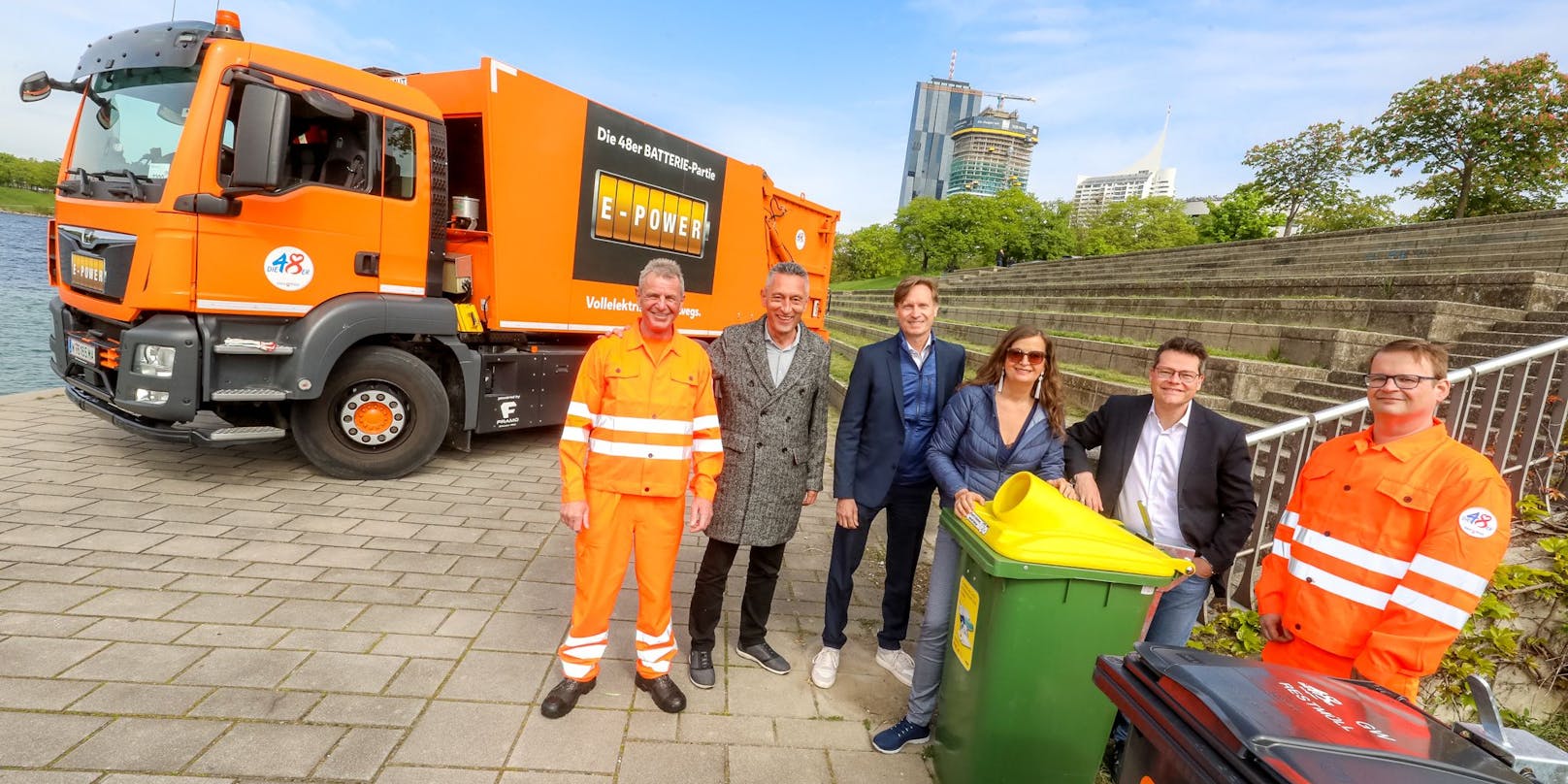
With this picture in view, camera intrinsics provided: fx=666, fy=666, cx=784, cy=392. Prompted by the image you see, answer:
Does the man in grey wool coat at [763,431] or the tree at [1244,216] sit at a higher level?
the tree at [1244,216]

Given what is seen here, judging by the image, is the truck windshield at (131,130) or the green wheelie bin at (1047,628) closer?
the green wheelie bin at (1047,628)

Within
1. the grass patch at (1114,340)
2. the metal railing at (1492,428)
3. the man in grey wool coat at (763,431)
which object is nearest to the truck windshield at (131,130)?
the man in grey wool coat at (763,431)

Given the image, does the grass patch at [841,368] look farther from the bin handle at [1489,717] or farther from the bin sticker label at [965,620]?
the bin handle at [1489,717]

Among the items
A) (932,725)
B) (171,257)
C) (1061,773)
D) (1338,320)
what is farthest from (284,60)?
(1338,320)

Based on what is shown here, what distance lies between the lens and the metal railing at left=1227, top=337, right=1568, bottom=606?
2.96 m

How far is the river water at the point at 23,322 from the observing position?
7.53m

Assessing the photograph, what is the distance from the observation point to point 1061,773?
1.94 meters

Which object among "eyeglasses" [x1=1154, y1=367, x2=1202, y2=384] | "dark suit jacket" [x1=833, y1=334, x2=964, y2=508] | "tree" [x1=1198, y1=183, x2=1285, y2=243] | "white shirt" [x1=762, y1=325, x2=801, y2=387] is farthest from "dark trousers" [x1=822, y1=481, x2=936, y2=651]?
"tree" [x1=1198, y1=183, x2=1285, y2=243]

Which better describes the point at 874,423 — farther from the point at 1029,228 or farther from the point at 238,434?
the point at 1029,228

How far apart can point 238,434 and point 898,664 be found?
14.3ft

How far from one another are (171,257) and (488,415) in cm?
218

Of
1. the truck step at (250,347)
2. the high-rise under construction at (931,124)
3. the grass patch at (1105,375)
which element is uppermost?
the high-rise under construction at (931,124)

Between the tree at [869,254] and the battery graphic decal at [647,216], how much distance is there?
147ft

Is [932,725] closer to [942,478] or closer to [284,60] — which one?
[942,478]
